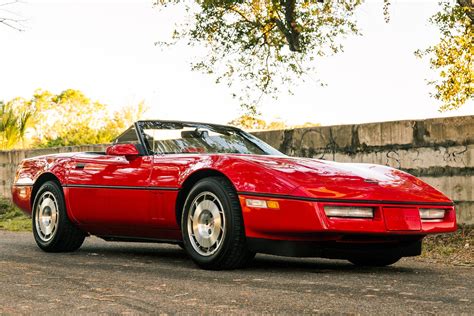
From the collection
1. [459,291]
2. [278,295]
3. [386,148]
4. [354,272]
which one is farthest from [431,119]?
[278,295]

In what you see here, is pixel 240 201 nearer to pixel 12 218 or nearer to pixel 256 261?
pixel 256 261

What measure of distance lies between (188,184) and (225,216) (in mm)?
635

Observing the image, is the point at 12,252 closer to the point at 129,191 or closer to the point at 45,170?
the point at 45,170

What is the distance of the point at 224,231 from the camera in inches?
235

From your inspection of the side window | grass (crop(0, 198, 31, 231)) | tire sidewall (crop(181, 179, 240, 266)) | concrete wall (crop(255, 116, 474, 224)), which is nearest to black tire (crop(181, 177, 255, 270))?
tire sidewall (crop(181, 179, 240, 266))

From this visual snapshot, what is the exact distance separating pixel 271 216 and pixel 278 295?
1123mm

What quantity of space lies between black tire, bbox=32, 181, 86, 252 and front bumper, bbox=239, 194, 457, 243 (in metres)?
2.58

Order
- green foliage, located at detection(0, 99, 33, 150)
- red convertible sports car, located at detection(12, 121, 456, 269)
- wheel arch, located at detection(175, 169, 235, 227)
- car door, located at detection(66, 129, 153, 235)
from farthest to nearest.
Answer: green foliage, located at detection(0, 99, 33, 150) → car door, located at detection(66, 129, 153, 235) → wheel arch, located at detection(175, 169, 235, 227) → red convertible sports car, located at detection(12, 121, 456, 269)

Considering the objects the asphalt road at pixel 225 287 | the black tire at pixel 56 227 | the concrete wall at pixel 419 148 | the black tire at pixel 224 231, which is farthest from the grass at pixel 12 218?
the black tire at pixel 224 231

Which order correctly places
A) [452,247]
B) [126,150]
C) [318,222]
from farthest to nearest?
[452,247], [126,150], [318,222]

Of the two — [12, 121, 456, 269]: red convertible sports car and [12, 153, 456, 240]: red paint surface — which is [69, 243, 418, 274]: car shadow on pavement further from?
[12, 153, 456, 240]: red paint surface

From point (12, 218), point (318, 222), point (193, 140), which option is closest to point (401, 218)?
point (318, 222)

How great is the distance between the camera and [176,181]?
6492 millimetres

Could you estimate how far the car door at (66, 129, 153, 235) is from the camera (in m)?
6.88
